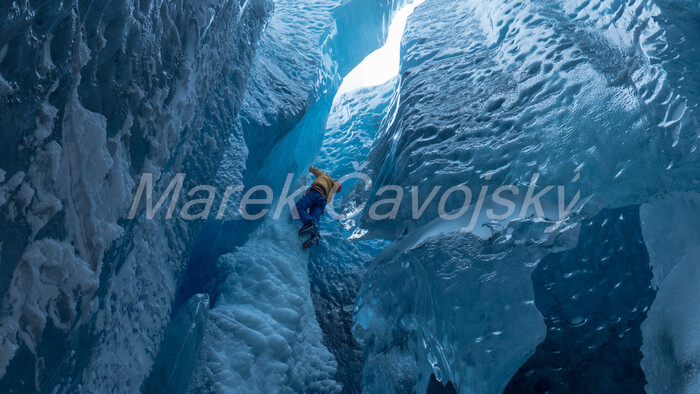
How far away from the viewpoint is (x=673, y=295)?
181 centimetres

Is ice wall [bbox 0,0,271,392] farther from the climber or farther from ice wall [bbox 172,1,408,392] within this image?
the climber

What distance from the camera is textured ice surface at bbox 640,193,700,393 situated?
167cm

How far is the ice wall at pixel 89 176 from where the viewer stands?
103cm

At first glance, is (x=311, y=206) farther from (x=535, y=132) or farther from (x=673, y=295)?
(x=673, y=295)

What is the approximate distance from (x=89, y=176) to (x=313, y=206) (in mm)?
2016

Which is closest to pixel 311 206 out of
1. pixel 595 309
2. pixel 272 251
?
pixel 272 251

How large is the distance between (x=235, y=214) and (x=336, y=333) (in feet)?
2.85

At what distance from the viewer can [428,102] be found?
2785mm

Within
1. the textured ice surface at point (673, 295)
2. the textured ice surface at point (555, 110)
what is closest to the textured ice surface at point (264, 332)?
the textured ice surface at point (555, 110)

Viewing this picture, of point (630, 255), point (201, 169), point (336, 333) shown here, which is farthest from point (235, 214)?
point (630, 255)

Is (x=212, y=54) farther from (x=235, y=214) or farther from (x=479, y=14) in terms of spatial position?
(x=479, y=14)

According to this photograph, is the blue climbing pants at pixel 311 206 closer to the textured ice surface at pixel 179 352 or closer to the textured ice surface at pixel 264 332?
the textured ice surface at pixel 264 332

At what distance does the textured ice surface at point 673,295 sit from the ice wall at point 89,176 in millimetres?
1869

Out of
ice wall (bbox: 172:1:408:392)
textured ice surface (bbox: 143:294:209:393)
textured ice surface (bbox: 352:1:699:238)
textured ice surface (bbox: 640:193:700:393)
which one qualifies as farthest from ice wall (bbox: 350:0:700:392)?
textured ice surface (bbox: 143:294:209:393)
